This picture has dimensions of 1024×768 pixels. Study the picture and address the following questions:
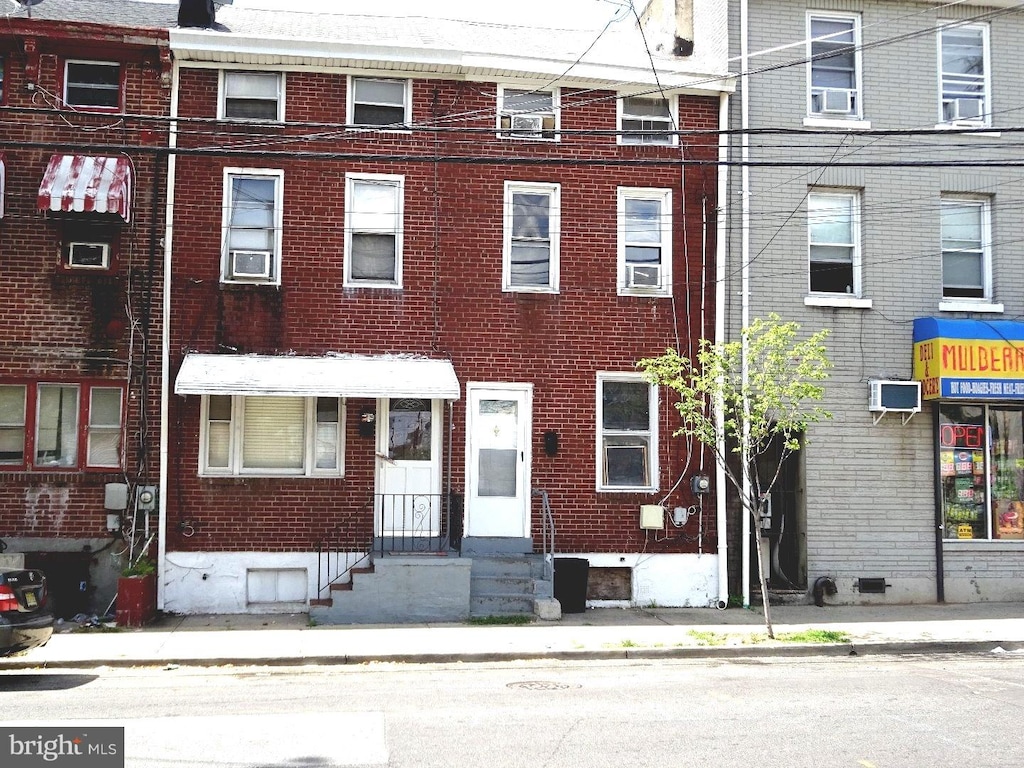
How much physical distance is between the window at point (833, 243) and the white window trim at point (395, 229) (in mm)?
6271

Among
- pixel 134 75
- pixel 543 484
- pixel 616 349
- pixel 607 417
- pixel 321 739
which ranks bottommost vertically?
pixel 321 739

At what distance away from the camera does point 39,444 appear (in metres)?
13.6

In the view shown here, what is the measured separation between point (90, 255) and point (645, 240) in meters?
8.05

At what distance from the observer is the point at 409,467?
14.2 metres

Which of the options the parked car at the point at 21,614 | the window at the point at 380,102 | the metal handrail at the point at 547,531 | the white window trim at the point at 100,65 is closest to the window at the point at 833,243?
the metal handrail at the point at 547,531

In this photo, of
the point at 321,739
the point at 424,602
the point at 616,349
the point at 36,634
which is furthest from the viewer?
the point at 616,349

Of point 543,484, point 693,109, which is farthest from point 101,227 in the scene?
point 693,109

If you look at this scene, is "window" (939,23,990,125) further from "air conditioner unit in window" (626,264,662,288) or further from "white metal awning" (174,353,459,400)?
"white metal awning" (174,353,459,400)

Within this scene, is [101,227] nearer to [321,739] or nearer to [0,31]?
[0,31]

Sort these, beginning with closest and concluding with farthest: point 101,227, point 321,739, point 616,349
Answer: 1. point 321,739
2. point 101,227
3. point 616,349

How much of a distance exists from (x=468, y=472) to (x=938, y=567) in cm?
735

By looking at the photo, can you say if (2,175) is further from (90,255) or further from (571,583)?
(571,583)

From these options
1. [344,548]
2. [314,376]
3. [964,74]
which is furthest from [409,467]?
[964,74]

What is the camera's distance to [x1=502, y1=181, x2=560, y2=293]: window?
14719 mm
